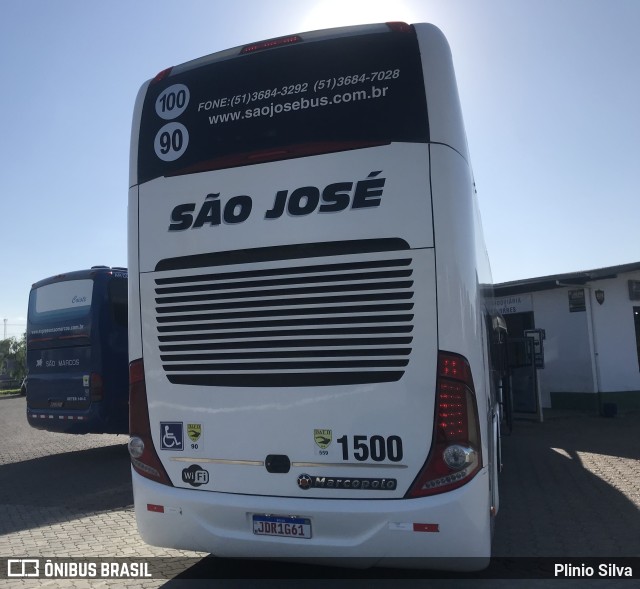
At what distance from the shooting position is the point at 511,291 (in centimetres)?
1944

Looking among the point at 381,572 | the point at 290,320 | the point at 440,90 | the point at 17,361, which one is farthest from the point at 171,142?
the point at 17,361

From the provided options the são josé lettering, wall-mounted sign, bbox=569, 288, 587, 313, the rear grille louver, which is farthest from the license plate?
wall-mounted sign, bbox=569, 288, 587, 313

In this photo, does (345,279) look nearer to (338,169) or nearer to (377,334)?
(377,334)

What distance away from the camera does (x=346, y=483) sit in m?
4.54

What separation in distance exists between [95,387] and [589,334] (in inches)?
475

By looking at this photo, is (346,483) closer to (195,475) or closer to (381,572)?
(195,475)

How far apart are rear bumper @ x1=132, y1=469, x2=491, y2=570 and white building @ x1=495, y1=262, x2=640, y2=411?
13.9 m

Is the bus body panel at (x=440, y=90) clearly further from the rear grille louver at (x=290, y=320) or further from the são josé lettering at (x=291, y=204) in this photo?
the rear grille louver at (x=290, y=320)

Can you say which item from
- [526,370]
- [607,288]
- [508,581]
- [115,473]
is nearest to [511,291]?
[607,288]

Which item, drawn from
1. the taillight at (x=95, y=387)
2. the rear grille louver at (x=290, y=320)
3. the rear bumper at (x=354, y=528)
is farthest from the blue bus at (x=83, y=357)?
the rear bumper at (x=354, y=528)

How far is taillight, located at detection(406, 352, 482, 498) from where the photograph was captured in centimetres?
438

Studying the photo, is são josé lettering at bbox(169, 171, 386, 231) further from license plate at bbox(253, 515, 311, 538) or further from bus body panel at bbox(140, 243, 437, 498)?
license plate at bbox(253, 515, 311, 538)

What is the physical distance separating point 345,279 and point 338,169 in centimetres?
76

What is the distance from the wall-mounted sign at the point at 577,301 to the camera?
58.2 ft
